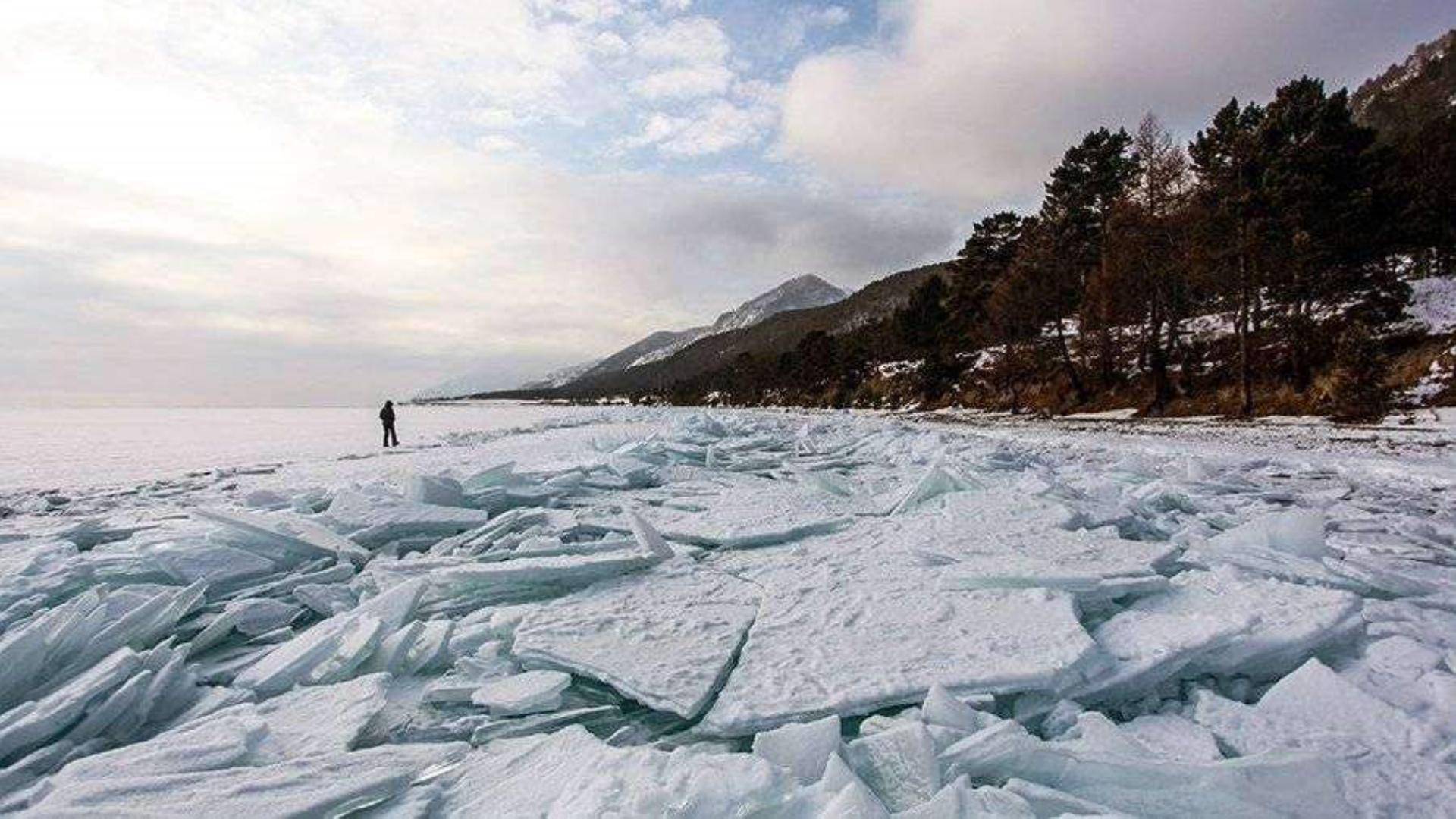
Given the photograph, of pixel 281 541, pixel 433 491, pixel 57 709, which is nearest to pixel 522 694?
pixel 57 709

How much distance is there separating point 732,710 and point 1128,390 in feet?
89.7

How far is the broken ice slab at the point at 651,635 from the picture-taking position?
2.32 m

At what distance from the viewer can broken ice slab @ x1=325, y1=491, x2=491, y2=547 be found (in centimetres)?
487

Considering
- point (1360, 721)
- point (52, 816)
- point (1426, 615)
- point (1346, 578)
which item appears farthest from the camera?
point (1346, 578)

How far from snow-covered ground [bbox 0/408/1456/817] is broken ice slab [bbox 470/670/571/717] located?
0.02 metres

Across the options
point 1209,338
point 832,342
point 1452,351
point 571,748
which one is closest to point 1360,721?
point 571,748

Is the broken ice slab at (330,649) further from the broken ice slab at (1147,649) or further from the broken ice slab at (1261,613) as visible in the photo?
the broken ice slab at (1261,613)

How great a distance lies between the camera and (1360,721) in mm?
1899

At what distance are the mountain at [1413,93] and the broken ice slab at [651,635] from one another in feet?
135

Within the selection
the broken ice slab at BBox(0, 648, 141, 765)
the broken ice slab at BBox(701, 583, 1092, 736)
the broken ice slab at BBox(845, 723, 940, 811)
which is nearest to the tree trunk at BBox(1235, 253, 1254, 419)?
the broken ice slab at BBox(701, 583, 1092, 736)

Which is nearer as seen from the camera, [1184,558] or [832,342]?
[1184,558]

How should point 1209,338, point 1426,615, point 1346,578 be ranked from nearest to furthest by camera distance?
point 1426,615 < point 1346,578 < point 1209,338

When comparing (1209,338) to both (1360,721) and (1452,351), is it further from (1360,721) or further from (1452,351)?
(1360,721)

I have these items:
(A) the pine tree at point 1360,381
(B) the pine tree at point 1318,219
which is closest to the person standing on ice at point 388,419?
(A) the pine tree at point 1360,381
